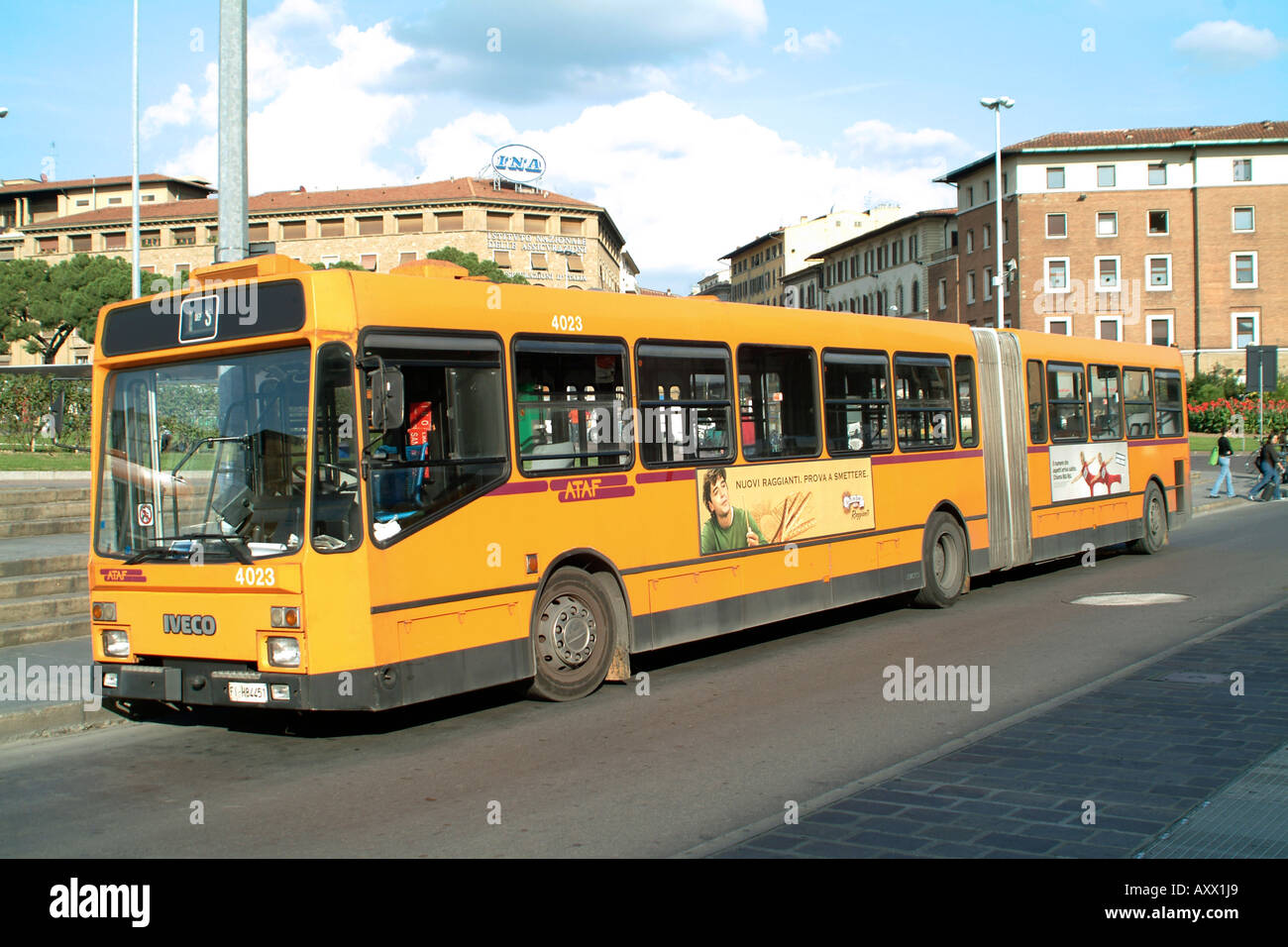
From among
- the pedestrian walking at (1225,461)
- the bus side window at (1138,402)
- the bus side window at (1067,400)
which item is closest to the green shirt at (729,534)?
the bus side window at (1067,400)

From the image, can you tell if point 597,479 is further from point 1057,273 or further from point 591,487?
point 1057,273

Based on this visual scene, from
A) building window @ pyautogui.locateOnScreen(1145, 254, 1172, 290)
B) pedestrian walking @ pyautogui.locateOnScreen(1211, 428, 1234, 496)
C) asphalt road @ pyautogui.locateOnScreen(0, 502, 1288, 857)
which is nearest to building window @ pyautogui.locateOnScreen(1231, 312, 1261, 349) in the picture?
building window @ pyautogui.locateOnScreen(1145, 254, 1172, 290)

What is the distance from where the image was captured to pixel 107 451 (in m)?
8.22

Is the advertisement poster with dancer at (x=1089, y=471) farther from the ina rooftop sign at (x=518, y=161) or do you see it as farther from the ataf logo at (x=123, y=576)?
the ina rooftop sign at (x=518, y=161)

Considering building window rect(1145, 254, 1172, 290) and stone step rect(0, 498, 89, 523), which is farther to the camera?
building window rect(1145, 254, 1172, 290)

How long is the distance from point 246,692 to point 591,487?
2.96 meters

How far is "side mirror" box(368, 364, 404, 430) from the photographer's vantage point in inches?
277

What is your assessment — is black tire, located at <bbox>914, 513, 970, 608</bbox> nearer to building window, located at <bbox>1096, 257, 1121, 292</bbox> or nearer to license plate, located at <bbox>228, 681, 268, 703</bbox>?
license plate, located at <bbox>228, 681, 268, 703</bbox>

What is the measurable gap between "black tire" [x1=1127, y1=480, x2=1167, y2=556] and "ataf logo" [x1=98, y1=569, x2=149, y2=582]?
14943mm

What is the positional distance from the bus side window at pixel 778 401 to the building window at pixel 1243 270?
7384 centimetres

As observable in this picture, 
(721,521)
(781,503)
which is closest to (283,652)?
(721,521)

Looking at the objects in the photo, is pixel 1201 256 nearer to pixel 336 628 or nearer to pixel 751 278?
pixel 751 278

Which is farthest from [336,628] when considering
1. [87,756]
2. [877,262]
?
[877,262]
